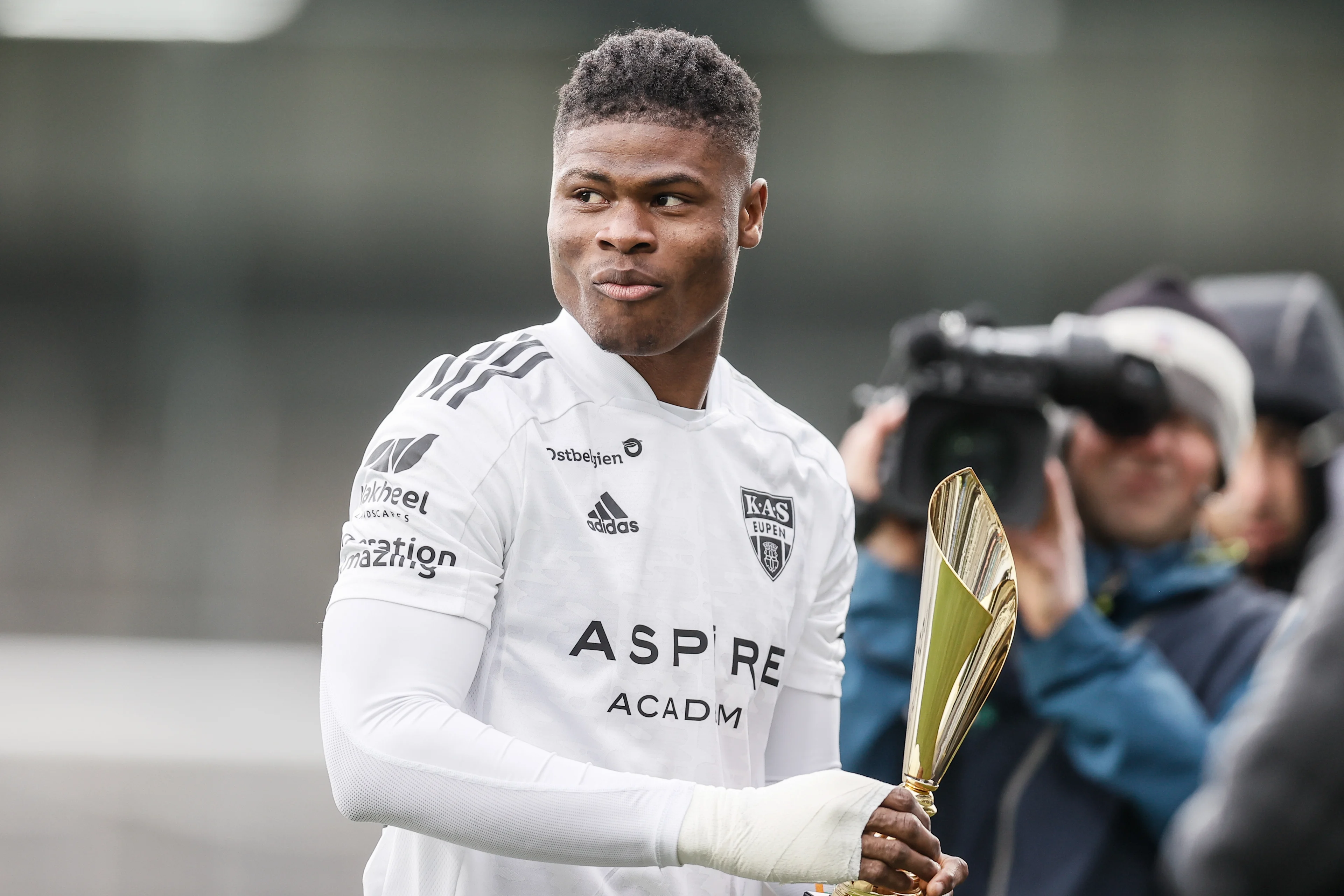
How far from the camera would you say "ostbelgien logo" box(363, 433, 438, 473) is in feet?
4.01

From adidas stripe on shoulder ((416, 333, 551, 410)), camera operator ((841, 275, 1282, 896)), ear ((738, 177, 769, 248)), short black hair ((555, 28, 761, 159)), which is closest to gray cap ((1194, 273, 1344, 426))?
camera operator ((841, 275, 1282, 896))

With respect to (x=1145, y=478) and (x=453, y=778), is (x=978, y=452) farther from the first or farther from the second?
(x=453, y=778)

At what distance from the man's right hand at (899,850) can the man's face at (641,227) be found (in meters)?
0.48

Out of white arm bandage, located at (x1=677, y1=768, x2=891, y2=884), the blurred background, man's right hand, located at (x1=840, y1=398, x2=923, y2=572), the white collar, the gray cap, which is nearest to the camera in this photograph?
white arm bandage, located at (x1=677, y1=768, x2=891, y2=884)

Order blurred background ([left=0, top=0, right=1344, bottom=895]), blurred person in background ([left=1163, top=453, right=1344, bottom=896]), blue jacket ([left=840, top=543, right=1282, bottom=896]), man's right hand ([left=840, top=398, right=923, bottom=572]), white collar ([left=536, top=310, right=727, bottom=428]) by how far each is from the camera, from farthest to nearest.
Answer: blurred background ([left=0, top=0, right=1344, bottom=895]) → man's right hand ([left=840, top=398, right=923, bottom=572]) → blue jacket ([left=840, top=543, right=1282, bottom=896]) → white collar ([left=536, top=310, right=727, bottom=428]) → blurred person in background ([left=1163, top=453, right=1344, bottom=896])

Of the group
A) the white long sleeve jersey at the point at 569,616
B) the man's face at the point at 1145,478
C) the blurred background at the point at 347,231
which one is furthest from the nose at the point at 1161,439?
the blurred background at the point at 347,231

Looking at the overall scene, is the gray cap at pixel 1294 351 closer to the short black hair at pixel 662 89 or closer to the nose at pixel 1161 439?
the nose at pixel 1161 439

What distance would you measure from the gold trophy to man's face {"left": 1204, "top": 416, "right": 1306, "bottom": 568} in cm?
159

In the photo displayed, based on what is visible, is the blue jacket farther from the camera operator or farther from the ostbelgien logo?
the ostbelgien logo

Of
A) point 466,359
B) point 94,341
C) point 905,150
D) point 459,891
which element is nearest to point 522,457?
point 466,359

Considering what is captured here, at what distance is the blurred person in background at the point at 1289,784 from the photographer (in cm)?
85

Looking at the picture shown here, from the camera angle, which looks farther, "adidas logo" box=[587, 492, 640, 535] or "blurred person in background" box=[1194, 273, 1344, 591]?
"blurred person in background" box=[1194, 273, 1344, 591]

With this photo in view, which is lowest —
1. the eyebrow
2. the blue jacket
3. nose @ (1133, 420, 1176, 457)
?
the blue jacket

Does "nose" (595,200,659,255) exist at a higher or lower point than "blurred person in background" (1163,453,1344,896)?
higher
